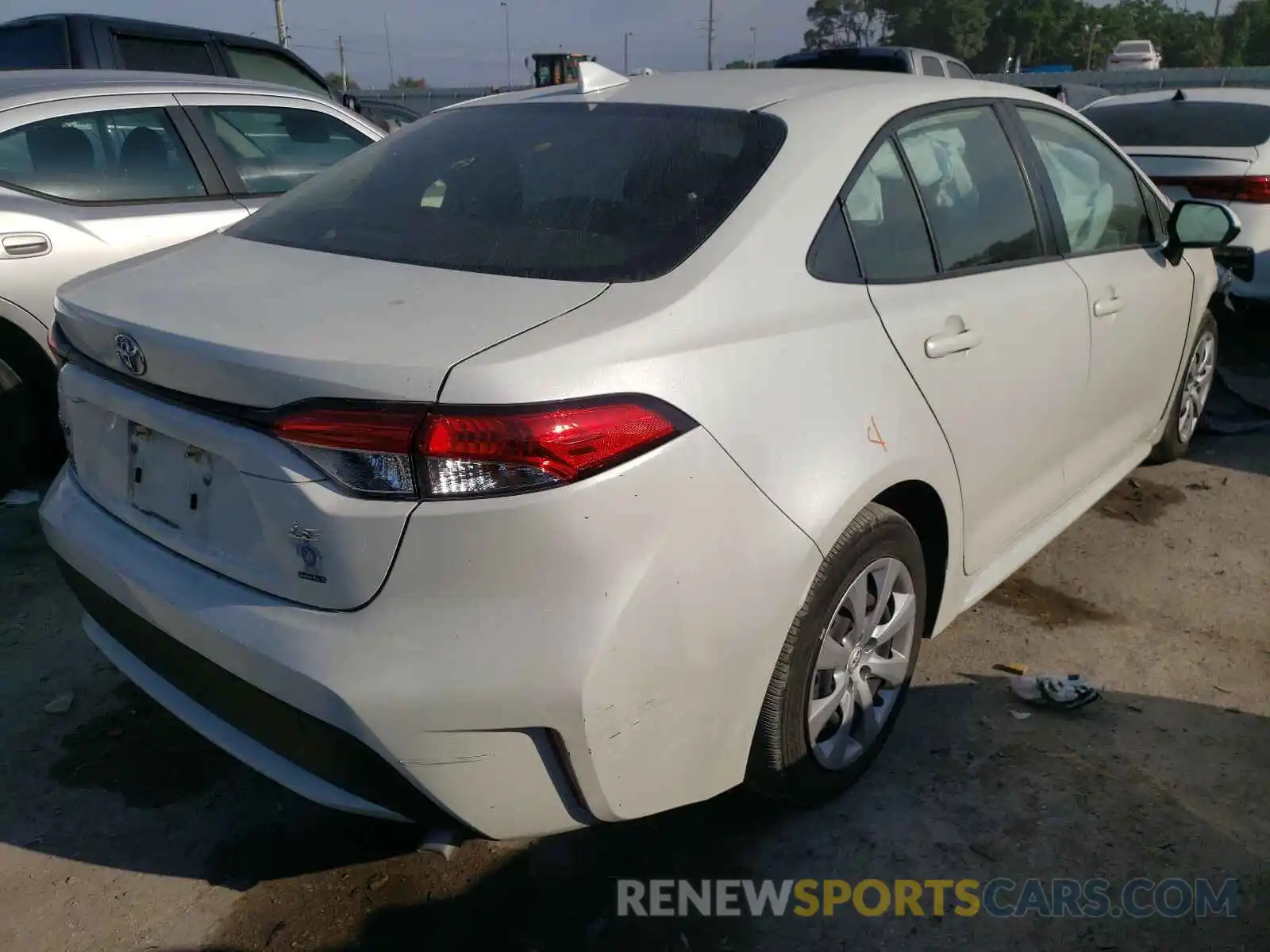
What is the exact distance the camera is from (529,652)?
1776 mm

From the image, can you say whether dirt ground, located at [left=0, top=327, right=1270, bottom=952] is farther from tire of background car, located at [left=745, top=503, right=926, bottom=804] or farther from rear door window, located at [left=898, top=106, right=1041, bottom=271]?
rear door window, located at [left=898, top=106, right=1041, bottom=271]

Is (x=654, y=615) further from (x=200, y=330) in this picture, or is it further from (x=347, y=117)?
(x=347, y=117)

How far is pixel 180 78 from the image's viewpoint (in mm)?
4969

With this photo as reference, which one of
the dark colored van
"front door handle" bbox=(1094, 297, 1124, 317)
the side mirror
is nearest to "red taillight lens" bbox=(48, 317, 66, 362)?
"front door handle" bbox=(1094, 297, 1124, 317)

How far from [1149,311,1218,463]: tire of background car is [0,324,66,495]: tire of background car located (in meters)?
4.50

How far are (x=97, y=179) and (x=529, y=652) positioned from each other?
361 centimetres

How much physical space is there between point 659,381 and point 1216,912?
5.50ft

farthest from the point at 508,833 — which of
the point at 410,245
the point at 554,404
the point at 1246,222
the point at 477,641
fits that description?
the point at 1246,222

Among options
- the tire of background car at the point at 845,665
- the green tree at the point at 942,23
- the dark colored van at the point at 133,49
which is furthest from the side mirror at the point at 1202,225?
the green tree at the point at 942,23

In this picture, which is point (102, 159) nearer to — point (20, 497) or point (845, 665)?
point (20, 497)

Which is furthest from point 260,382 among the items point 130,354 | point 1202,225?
point 1202,225

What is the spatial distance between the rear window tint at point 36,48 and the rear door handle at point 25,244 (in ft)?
12.0

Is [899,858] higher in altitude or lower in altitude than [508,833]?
lower

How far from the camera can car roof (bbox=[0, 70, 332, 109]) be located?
4.30m
